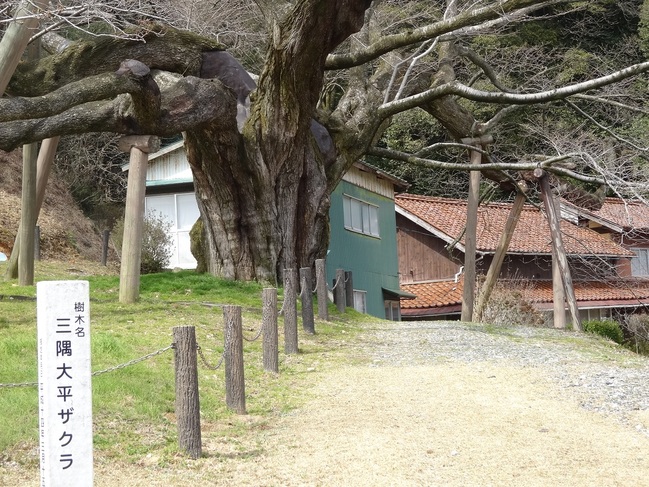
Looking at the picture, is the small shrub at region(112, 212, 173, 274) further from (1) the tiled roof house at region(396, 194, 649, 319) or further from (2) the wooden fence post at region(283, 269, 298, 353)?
(2) the wooden fence post at region(283, 269, 298, 353)

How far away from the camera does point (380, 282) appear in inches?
1139

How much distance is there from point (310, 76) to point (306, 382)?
707cm

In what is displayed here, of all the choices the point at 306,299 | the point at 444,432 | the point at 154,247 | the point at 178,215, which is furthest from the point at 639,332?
the point at 444,432

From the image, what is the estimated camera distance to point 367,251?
27969 mm

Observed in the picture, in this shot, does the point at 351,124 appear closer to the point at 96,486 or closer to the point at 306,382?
the point at 306,382

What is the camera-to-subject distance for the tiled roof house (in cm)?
3266

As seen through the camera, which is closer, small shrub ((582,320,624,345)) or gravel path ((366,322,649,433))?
gravel path ((366,322,649,433))

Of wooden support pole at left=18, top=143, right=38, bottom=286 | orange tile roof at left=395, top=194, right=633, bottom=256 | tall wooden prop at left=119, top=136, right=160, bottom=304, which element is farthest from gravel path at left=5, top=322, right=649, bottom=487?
orange tile roof at left=395, top=194, right=633, bottom=256

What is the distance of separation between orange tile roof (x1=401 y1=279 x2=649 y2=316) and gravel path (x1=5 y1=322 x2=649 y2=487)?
20125mm

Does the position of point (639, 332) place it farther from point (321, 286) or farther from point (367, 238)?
point (321, 286)

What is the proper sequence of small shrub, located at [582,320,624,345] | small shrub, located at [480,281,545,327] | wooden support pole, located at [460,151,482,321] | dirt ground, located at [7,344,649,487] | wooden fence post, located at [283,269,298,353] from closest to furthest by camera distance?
1. dirt ground, located at [7,344,649,487]
2. wooden fence post, located at [283,269,298,353]
3. wooden support pole, located at [460,151,482,321]
4. small shrub, located at [480,281,545,327]
5. small shrub, located at [582,320,624,345]

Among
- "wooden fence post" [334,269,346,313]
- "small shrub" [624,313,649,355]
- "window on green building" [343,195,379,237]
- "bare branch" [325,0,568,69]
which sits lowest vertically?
"small shrub" [624,313,649,355]

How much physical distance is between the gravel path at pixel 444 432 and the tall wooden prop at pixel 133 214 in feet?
13.3

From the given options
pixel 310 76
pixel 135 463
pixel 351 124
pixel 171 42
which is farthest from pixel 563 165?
pixel 135 463
